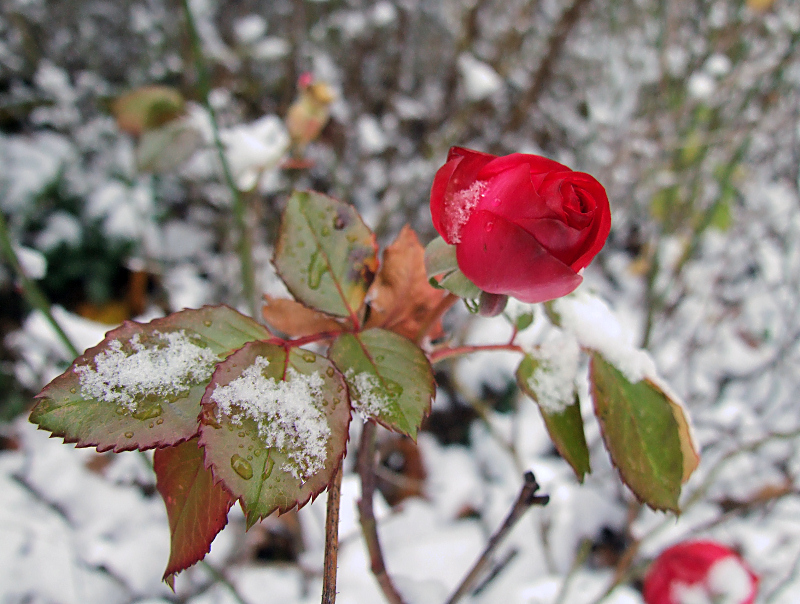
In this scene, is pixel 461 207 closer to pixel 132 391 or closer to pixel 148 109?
pixel 132 391

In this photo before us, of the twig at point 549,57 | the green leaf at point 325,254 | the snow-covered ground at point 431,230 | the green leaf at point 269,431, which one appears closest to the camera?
the green leaf at point 269,431

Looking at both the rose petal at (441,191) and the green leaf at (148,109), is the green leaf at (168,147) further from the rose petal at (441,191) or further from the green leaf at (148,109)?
the rose petal at (441,191)

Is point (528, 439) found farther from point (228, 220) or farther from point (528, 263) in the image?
point (528, 263)

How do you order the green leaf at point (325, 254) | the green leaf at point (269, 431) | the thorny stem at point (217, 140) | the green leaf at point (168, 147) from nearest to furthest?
the green leaf at point (269, 431) < the green leaf at point (325, 254) < the thorny stem at point (217, 140) < the green leaf at point (168, 147)

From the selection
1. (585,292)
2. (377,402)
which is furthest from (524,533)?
(377,402)

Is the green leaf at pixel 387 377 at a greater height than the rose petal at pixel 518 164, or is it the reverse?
the rose petal at pixel 518 164

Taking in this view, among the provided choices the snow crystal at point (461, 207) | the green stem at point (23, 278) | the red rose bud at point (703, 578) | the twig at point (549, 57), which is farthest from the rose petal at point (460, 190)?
the twig at point (549, 57)

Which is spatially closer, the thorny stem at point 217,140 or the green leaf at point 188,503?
the green leaf at point 188,503

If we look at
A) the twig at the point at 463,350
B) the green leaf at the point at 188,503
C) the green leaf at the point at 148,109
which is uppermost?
the twig at the point at 463,350
